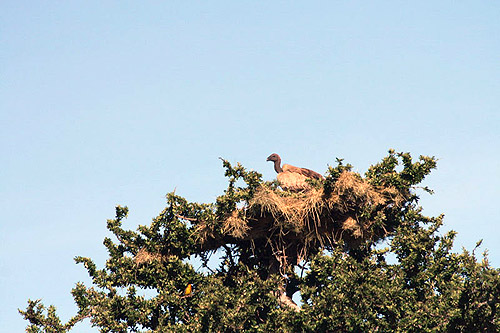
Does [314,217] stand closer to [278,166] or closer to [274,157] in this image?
[278,166]

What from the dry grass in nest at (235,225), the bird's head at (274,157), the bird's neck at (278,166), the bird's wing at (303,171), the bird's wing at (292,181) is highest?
the bird's head at (274,157)

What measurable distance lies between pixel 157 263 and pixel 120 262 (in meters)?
0.89

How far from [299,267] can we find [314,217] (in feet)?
4.65

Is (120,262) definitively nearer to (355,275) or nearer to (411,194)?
(355,275)

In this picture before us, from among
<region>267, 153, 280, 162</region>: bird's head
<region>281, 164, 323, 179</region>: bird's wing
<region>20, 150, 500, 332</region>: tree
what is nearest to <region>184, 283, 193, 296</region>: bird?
<region>20, 150, 500, 332</region>: tree

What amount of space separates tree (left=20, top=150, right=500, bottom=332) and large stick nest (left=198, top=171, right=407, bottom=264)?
29 millimetres

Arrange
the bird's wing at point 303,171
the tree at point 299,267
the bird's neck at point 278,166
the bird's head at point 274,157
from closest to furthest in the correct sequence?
the tree at point 299,267
the bird's wing at point 303,171
the bird's neck at point 278,166
the bird's head at point 274,157

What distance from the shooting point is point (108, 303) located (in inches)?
612

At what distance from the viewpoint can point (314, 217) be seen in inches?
643

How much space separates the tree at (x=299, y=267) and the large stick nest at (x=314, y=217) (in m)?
0.03

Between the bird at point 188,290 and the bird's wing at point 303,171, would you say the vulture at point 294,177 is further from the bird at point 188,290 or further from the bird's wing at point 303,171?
the bird at point 188,290

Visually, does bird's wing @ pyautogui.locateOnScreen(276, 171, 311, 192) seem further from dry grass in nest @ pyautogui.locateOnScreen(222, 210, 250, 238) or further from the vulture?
dry grass in nest @ pyautogui.locateOnScreen(222, 210, 250, 238)

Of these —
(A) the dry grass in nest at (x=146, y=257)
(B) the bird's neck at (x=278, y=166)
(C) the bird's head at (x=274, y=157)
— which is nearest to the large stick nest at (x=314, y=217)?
(A) the dry grass in nest at (x=146, y=257)

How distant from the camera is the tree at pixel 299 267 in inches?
572
